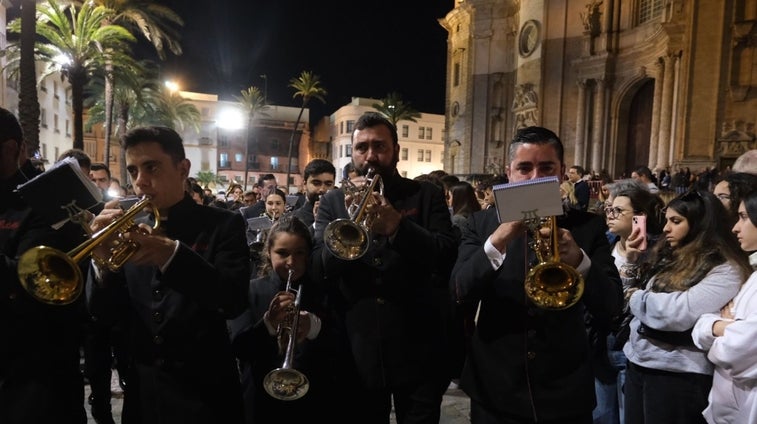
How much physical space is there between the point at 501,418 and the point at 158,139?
2.51m

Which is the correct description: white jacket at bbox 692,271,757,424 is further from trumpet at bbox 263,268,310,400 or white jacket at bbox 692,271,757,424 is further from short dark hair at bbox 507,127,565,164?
Result: trumpet at bbox 263,268,310,400

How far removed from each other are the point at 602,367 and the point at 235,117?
6258 centimetres

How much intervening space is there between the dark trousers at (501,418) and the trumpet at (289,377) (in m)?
1.05

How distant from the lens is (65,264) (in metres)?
2.44

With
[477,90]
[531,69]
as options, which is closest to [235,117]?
[477,90]

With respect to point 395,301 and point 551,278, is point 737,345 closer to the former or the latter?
point 551,278

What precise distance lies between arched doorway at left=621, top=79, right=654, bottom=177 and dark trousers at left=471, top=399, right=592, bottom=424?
26.6 meters

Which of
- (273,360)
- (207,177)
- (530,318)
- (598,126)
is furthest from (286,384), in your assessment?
(207,177)

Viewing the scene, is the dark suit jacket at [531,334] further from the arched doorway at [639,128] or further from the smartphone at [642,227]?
the arched doorway at [639,128]

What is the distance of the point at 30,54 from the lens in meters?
13.1

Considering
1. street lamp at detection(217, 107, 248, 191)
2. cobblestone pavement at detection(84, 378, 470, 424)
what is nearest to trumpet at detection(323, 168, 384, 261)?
cobblestone pavement at detection(84, 378, 470, 424)

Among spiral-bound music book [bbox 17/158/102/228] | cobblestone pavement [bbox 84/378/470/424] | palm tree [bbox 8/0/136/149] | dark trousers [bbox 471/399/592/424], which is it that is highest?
palm tree [bbox 8/0/136/149]

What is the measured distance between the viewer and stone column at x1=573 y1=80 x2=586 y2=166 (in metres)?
28.9

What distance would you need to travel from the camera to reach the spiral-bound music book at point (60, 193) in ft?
8.10
